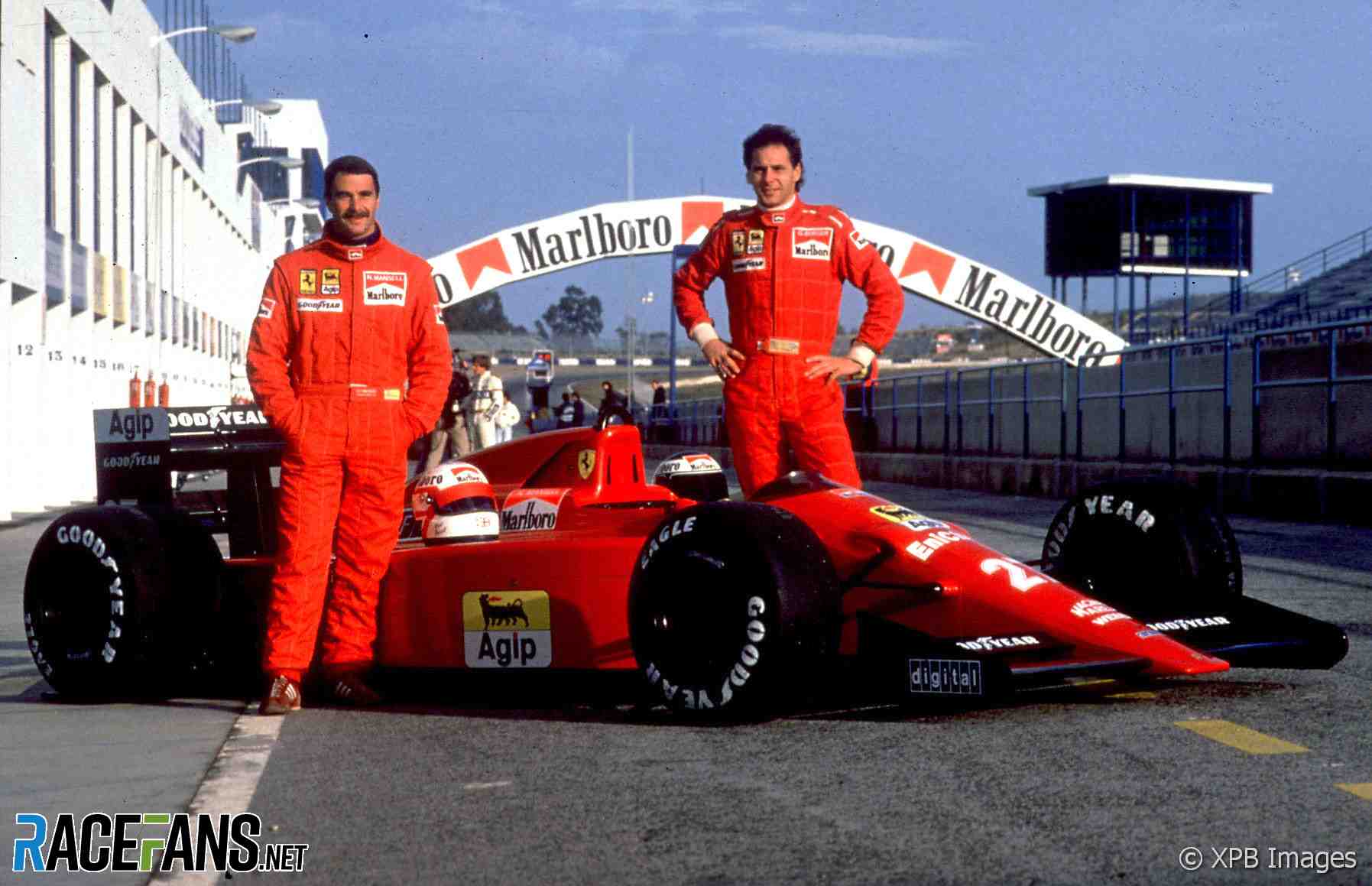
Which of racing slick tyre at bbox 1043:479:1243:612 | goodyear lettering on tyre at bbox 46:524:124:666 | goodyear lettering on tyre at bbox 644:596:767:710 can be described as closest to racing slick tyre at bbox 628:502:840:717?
goodyear lettering on tyre at bbox 644:596:767:710

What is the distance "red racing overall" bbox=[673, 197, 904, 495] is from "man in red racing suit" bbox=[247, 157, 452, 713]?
110cm

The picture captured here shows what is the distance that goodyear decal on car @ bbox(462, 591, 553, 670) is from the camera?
18.6ft

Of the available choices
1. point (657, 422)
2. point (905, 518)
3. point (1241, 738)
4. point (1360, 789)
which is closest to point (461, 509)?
point (905, 518)

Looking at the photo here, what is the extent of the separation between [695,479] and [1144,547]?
4.91ft

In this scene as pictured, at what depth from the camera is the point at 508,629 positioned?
574cm

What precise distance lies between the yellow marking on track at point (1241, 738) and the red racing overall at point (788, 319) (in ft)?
5.63

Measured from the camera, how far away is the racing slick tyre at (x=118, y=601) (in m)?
6.14

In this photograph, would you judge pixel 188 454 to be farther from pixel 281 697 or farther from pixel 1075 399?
pixel 1075 399

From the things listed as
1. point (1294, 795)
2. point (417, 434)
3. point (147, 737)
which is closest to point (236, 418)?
point (417, 434)

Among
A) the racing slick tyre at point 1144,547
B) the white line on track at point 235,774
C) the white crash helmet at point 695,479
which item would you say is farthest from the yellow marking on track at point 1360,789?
the white crash helmet at point 695,479

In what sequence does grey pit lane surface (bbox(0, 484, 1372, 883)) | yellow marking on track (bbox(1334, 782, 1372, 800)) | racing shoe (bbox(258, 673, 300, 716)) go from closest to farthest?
1. grey pit lane surface (bbox(0, 484, 1372, 883))
2. yellow marking on track (bbox(1334, 782, 1372, 800))
3. racing shoe (bbox(258, 673, 300, 716))

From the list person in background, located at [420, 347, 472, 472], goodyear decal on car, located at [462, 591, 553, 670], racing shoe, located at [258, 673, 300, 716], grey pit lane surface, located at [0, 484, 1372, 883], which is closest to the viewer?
grey pit lane surface, located at [0, 484, 1372, 883]

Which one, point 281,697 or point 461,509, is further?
point 461,509

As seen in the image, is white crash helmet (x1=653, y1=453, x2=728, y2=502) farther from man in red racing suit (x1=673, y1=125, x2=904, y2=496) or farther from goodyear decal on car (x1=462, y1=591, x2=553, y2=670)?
goodyear decal on car (x1=462, y1=591, x2=553, y2=670)
